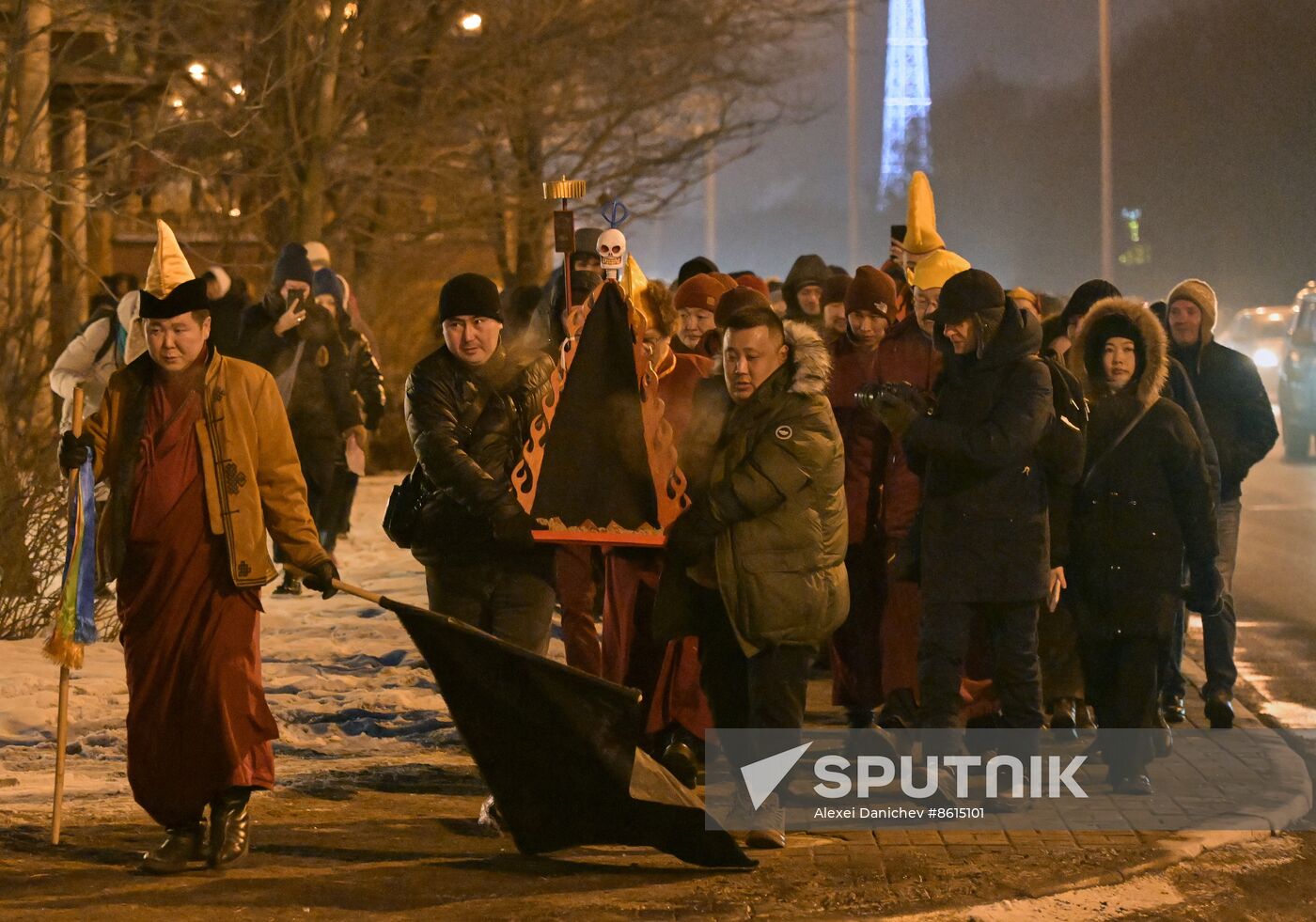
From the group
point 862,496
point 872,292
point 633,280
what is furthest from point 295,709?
point 872,292

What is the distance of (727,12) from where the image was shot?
24.4m

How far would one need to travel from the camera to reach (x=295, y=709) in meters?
9.75

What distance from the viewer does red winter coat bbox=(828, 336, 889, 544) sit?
9305 millimetres

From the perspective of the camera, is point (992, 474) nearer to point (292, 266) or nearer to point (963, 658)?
point (963, 658)

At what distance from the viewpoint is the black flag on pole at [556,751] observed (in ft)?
21.9

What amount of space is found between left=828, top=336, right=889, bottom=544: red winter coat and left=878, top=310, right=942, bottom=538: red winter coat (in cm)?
4

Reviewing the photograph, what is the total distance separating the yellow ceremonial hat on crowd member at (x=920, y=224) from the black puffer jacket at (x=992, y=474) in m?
2.06

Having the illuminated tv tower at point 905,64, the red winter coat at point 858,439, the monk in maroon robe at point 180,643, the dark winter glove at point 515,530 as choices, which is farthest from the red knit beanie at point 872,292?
the illuminated tv tower at point 905,64

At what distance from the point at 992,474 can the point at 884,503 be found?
1.26 meters

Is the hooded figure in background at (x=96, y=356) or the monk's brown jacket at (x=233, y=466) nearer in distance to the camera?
the monk's brown jacket at (x=233, y=466)

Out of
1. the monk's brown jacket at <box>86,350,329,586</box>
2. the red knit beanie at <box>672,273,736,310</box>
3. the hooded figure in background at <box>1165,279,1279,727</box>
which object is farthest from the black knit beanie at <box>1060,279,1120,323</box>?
the monk's brown jacket at <box>86,350,329,586</box>

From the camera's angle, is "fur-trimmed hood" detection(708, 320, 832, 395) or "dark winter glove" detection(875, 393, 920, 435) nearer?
"fur-trimmed hood" detection(708, 320, 832, 395)
